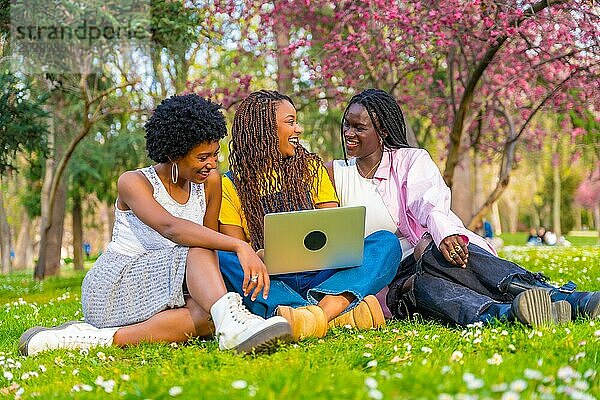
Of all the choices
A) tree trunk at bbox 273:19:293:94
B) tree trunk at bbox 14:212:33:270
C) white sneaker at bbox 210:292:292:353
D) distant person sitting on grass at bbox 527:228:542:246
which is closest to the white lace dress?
white sneaker at bbox 210:292:292:353

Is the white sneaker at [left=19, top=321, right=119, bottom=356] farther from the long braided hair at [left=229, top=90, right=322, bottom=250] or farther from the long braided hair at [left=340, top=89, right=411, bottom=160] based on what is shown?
the long braided hair at [left=340, top=89, right=411, bottom=160]

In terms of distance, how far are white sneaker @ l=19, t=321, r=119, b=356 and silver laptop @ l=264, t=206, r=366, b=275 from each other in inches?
36.1

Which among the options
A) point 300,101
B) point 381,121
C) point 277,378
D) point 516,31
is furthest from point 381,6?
point 277,378

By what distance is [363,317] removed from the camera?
13.9 feet

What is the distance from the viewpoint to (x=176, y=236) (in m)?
3.84

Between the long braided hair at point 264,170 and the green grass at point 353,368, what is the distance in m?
0.80

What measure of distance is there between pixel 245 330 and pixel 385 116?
6.74 feet

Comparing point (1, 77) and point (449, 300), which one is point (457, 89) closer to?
point (1, 77)

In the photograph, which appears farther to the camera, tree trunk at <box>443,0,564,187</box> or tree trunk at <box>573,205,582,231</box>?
tree trunk at <box>573,205,582,231</box>

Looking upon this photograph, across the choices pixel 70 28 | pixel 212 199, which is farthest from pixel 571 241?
pixel 212 199

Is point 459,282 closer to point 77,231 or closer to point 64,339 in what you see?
point 64,339

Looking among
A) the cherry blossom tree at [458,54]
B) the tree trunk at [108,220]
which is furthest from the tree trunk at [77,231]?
the cherry blossom tree at [458,54]

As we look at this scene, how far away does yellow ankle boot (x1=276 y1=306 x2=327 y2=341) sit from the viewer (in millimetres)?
3721

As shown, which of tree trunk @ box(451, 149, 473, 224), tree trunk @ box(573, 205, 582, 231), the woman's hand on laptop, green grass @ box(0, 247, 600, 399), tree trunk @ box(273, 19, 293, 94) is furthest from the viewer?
tree trunk @ box(573, 205, 582, 231)
